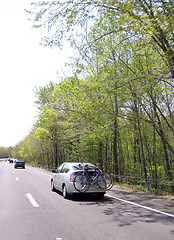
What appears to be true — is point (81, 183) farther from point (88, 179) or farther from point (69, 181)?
point (69, 181)

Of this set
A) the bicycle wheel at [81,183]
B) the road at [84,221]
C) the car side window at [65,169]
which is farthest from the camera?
the car side window at [65,169]

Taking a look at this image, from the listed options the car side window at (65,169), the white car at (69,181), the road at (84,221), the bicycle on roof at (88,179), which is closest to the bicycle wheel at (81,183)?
the bicycle on roof at (88,179)

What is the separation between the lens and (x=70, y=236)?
4.68m

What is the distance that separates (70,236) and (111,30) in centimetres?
825

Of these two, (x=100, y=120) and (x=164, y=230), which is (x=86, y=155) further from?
(x=164, y=230)

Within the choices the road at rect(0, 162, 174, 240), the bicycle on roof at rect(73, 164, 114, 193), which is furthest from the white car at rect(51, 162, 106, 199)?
the road at rect(0, 162, 174, 240)

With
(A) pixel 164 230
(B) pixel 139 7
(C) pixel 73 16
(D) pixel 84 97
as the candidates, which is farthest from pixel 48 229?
(D) pixel 84 97

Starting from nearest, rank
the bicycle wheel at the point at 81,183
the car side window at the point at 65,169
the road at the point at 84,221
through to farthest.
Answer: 1. the road at the point at 84,221
2. the bicycle wheel at the point at 81,183
3. the car side window at the point at 65,169

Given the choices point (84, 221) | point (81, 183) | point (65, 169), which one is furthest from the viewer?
point (65, 169)

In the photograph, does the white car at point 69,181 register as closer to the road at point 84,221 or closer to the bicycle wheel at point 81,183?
the bicycle wheel at point 81,183

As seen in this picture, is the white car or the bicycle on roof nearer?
the bicycle on roof

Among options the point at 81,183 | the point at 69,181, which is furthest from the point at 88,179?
the point at 69,181

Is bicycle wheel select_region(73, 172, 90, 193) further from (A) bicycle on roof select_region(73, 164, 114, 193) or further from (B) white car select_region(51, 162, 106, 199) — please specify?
(B) white car select_region(51, 162, 106, 199)

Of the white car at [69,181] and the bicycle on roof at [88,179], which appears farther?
the white car at [69,181]
